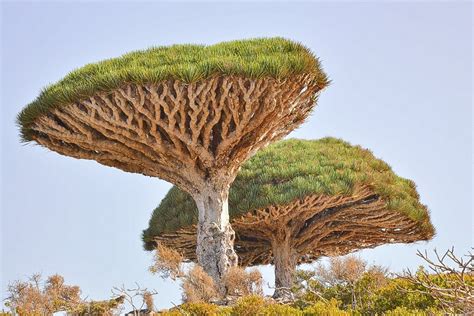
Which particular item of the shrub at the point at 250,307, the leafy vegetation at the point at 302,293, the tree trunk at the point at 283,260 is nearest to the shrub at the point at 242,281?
the leafy vegetation at the point at 302,293

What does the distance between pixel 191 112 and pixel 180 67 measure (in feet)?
2.56

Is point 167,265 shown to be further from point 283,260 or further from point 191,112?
point 283,260

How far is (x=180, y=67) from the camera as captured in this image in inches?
395

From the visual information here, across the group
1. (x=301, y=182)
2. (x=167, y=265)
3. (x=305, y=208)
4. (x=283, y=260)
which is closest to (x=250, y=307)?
(x=167, y=265)

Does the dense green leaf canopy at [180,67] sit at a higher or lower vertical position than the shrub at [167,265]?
higher

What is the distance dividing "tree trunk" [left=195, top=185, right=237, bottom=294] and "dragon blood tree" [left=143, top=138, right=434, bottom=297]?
2.17 m

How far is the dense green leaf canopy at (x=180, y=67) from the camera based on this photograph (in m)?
10.1

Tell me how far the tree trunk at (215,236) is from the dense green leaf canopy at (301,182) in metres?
2.16

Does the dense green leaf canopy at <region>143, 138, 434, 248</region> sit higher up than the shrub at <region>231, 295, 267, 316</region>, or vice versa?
the dense green leaf canopy at <region>143, 138, 434, 248</region>

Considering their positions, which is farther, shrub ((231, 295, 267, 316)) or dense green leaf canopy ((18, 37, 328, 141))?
dense green leaf canopy ((18, 37, 328, 141))

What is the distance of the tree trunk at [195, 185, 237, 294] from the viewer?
451 inches

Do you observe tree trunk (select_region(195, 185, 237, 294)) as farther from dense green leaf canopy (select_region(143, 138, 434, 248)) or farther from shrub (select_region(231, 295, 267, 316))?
shrub (select_region(231, 295, 267, 316))

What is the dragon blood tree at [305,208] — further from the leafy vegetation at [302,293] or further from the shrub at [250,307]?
the shrub at [250,307]

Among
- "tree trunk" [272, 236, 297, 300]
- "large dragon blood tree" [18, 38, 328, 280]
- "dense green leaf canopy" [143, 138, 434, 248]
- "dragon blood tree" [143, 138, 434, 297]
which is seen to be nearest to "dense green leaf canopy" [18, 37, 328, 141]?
"large dragon blood tree" [18, 38, 328, 280]
